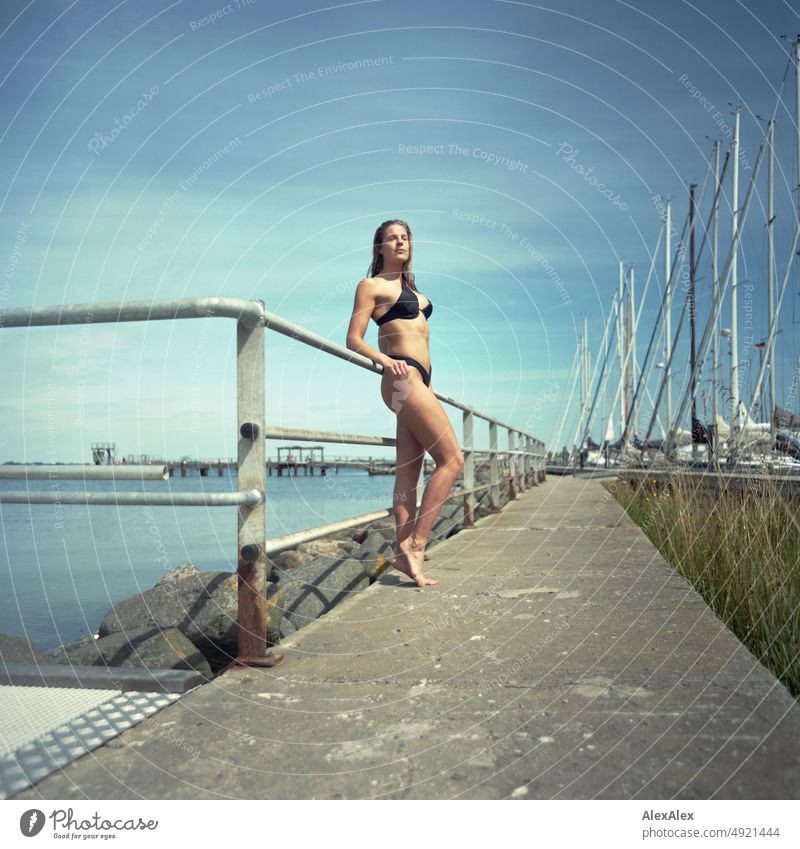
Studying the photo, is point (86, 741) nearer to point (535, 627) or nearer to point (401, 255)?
point (535, 627)

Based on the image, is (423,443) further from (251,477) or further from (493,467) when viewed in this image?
(493,467)

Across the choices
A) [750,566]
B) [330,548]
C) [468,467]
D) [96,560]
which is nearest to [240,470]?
[750,566]

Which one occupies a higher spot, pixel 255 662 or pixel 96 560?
pixel 255 662

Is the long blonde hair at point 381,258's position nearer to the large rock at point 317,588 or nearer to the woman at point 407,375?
the woman at point 407,375

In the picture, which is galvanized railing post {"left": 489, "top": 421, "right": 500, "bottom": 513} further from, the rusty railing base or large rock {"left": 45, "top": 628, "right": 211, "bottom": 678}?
the rusty railing base

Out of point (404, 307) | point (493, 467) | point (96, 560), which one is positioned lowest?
point (96, 560)

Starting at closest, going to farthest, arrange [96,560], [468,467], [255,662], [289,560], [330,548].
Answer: [255,662]
[468,467]
[289,560]
[330,548]
[96,560]

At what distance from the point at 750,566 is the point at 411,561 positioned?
5.20ft

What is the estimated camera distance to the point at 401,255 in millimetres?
3793

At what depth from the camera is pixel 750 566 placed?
354 centimetres

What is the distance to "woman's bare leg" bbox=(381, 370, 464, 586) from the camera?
12.5 feet

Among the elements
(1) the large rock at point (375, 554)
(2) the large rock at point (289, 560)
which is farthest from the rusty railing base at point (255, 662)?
(2) the large rock at point (289, 560)

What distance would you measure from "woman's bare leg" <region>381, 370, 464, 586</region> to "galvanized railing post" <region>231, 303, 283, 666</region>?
1.32 meters

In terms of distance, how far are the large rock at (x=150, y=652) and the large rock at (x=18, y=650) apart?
0.53 meters
